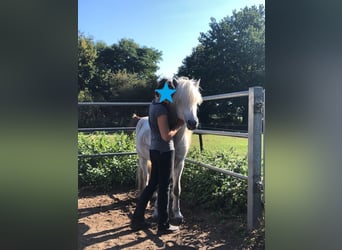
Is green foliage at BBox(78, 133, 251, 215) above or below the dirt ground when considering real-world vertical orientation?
above

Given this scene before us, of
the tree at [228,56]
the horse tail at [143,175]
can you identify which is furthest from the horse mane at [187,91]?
the tree at [228,56]

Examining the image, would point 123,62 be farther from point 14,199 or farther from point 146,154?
point 14,199

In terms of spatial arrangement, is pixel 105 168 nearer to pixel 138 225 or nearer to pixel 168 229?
pixel 138 225

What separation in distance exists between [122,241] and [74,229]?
223 cm

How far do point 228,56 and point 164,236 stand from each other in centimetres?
2311

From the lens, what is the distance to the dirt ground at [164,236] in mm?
2697

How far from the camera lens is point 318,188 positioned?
3.77 ft

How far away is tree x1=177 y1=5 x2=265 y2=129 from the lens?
22484 mm

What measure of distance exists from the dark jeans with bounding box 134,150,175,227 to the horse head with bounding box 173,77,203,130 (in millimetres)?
381

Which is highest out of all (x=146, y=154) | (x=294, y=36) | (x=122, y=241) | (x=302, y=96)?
(x=294, y=36)

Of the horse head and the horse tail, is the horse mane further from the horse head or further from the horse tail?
the horse tail

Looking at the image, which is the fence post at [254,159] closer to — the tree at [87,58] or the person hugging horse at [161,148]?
the person hugging horse at [161,148]

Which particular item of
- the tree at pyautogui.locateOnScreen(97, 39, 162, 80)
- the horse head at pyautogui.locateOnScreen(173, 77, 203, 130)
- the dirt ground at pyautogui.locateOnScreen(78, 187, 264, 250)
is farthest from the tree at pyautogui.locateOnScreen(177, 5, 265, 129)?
the horse head at pyautogui.locateOnScreen(173, 77, 203, 130)

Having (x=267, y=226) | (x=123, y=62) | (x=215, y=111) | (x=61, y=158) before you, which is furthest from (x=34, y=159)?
(x=123, y=62)
